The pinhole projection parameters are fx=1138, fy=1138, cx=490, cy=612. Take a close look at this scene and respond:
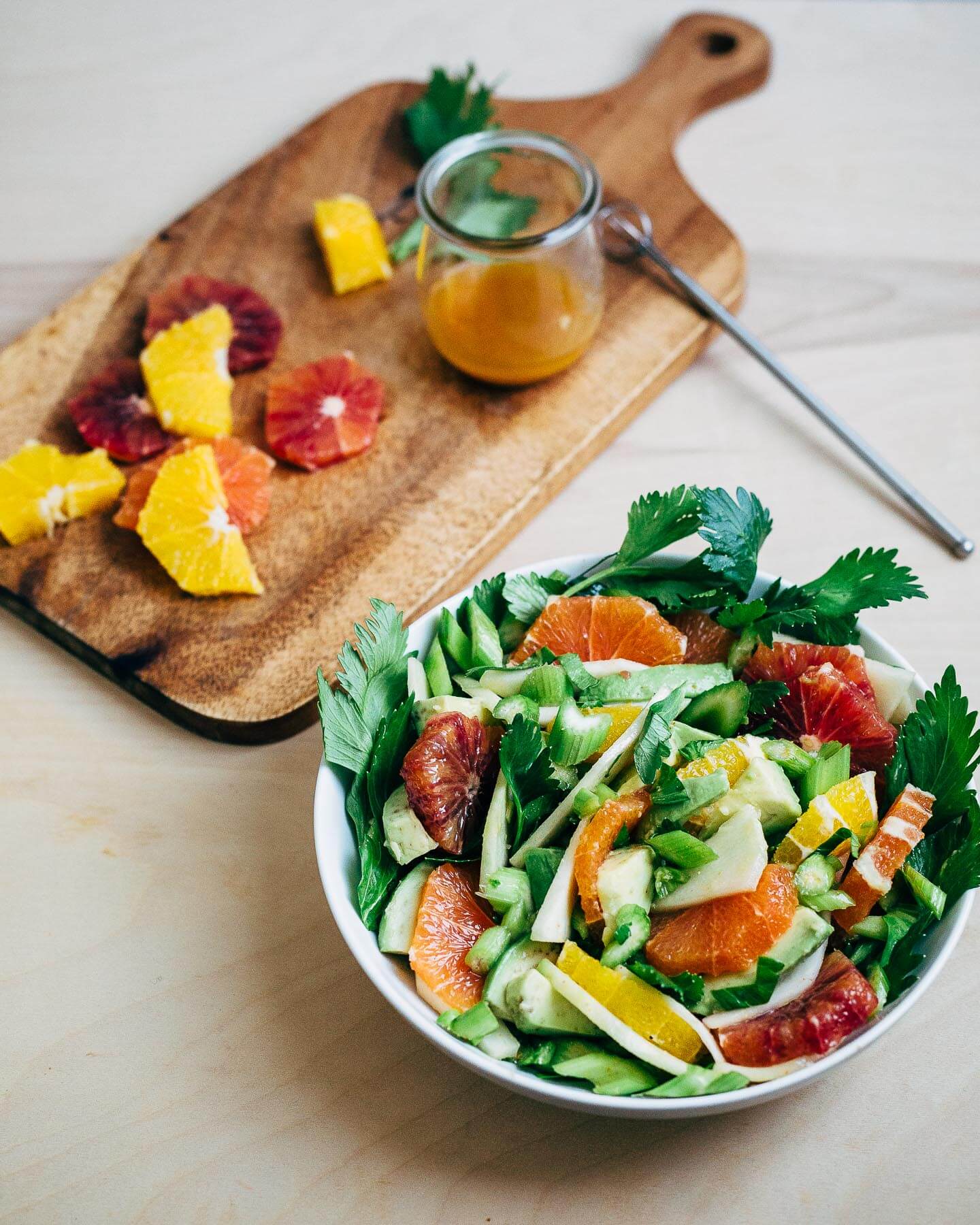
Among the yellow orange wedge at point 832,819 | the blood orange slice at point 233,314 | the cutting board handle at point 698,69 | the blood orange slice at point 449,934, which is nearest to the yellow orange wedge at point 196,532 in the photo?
the blood orange slice at point 233,314

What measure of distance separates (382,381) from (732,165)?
0.88 metres

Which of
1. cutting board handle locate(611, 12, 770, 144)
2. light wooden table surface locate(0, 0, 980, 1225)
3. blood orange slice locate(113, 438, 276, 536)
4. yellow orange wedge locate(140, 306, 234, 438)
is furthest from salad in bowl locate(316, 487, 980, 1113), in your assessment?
cutting board handle locate(611, 12, 770, 144)

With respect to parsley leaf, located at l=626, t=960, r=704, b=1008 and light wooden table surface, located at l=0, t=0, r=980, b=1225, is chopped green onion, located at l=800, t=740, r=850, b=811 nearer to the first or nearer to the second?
parsley leaf, located at l=626, t=960, r=704, b=1008

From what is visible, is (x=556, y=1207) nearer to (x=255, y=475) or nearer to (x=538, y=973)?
(x=538, y=973)

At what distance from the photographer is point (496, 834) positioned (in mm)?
1119

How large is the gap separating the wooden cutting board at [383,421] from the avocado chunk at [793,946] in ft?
2.18

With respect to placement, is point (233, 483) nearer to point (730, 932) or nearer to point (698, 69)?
point (730, 932)

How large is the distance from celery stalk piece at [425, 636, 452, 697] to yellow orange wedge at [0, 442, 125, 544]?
718 millimetres

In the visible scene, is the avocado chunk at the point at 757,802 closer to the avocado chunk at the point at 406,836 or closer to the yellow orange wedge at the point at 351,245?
the avocado chunk at the point at 406,836

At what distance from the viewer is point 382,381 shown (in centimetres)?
186

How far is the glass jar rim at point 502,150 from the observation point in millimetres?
1680

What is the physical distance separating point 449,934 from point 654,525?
0.52 m

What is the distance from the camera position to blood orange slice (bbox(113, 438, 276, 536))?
66.2 inches

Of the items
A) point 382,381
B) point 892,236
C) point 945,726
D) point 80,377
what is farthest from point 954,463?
point 80,377
